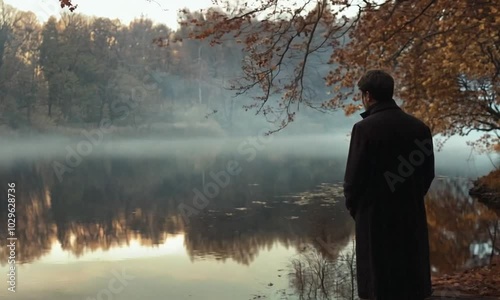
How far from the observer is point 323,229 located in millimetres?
17156

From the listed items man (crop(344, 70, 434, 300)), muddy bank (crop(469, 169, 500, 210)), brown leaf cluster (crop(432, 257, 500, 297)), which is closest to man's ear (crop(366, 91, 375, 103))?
man (crop(344, 70, 434, 300))

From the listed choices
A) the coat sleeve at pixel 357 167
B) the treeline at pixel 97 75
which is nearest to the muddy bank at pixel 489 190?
the coat sleeve at pixel 357 167

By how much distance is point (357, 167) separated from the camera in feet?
12.9

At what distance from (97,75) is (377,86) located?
5582 centimetres

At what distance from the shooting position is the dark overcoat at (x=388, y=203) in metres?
3.94

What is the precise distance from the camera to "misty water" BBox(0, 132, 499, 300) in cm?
1203

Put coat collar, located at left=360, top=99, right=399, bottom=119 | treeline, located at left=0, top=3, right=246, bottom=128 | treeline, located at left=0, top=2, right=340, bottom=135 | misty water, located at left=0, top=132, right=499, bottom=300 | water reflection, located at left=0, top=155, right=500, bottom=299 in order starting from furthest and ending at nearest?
treeline, located at left=0, top=2, right=340, bottom=135 → treeline, located at left=0, top=3, right=246, bottom=128 → water reflection, located at left=0, top=155, right=500, bottom=299 → misty water, located at left=0, top=132, right=499, bottom=300 → coat collar, located at left=360, top=99, right=399, bottom=119

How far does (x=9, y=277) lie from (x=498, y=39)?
37.3 ft

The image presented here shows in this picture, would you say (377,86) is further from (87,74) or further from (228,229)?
(87,74)

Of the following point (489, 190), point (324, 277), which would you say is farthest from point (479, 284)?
point (489, 190)

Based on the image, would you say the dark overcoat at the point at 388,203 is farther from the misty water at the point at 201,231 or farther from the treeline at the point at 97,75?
the treeline at the point at 97,75

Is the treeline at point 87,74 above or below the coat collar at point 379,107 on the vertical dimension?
above

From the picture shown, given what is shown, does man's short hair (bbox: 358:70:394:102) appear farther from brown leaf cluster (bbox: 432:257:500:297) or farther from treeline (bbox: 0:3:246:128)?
treeline (bbox: 0:3:246:128)

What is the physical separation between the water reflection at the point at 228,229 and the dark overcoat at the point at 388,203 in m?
5.62
